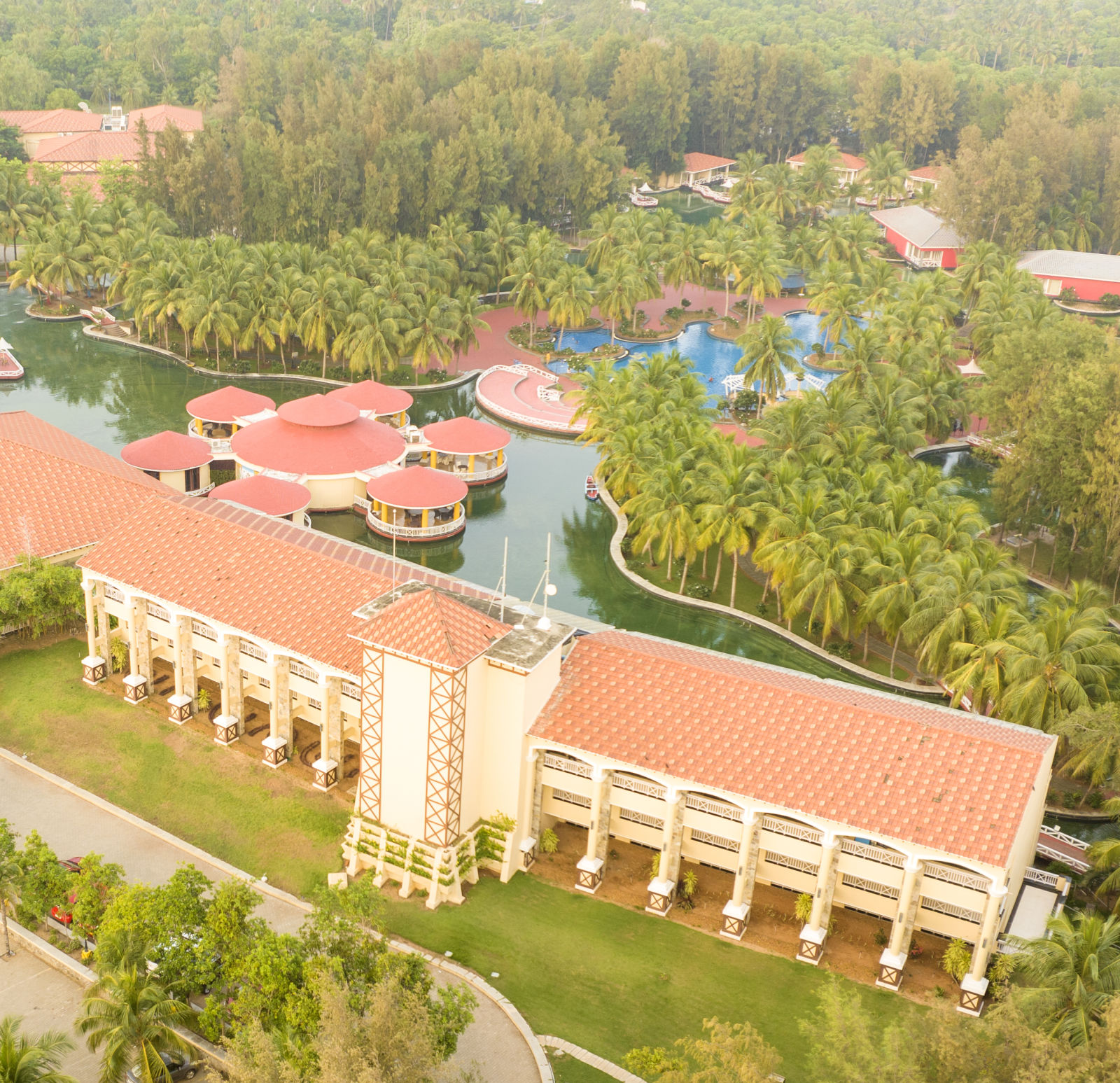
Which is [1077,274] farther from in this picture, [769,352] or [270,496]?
[270,496]

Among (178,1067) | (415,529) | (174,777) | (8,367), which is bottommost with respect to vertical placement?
(8,367)

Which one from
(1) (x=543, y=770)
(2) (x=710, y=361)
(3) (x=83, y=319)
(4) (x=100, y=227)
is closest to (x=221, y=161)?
(4) (x=100, y=227)

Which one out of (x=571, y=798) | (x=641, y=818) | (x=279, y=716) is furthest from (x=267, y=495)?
(x=641, y=818)

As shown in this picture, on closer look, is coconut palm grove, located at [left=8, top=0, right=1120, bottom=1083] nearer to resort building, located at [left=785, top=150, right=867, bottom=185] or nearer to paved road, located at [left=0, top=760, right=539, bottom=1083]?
paved road, located at [left=0, top=760, right=539, bottom=1083]

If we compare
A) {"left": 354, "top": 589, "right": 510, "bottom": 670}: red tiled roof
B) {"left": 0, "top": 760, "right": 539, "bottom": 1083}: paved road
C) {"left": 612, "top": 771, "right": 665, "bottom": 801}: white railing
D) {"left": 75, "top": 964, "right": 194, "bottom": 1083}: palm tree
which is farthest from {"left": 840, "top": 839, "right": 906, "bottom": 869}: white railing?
{"left": 75, "top": 964, "right": 194, "bottom": 1083}: palm tree

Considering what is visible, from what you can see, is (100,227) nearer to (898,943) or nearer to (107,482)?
(107,482)

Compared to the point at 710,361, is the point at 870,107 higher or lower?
higher

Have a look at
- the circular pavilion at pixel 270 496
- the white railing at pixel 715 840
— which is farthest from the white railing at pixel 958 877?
the circular pavilion at pixel 270 496
